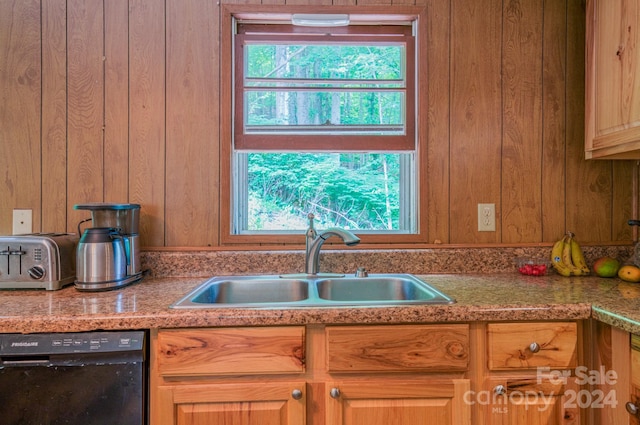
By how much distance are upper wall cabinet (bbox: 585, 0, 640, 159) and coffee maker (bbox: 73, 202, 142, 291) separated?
1.94m

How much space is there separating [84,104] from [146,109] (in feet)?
0.89

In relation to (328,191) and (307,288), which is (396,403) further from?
(328,191)

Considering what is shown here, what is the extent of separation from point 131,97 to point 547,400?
194 centimetres

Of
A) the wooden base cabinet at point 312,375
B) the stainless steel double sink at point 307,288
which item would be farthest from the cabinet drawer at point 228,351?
the stainless steel double sink at point 307,288

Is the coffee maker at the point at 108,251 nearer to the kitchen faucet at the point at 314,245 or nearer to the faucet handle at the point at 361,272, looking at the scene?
the kitchen faucet at the point at 314,245

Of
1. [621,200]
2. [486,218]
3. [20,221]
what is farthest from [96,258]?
[621,200]

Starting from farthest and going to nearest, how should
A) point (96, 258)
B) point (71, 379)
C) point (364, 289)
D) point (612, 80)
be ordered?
point (364, 289) < point (612, 80) < point (96, 258) < point (71, 379)

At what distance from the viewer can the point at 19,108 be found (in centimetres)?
156

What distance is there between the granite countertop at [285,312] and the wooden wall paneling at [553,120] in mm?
484

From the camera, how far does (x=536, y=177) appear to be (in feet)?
5.44

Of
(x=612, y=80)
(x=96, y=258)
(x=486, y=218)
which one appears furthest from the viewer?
(x=486, y=218)

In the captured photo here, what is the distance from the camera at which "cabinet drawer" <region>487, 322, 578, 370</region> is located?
108 cm

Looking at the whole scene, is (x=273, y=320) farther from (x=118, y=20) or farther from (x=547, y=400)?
(x=118, y=20)

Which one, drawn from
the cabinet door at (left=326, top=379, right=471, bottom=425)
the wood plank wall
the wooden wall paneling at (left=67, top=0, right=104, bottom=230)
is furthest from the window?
the cabinet door at (left=326, top=379, right=471, bottom=425)
